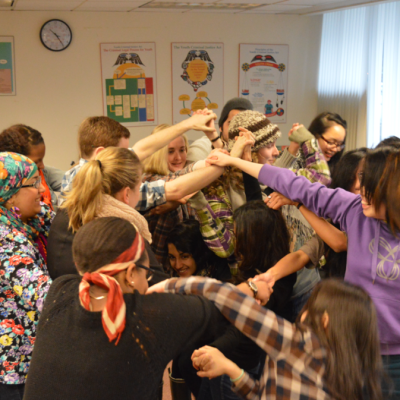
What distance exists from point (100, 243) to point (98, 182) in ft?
1.45

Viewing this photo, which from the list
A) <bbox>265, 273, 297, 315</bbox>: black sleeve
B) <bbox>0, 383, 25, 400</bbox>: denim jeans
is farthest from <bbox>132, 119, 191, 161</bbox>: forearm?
<bbox>0, 383, 25, 400</bbox>: denim jeans

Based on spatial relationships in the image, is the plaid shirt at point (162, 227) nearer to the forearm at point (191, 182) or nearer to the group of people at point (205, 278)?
the group of people at point (205, 278)

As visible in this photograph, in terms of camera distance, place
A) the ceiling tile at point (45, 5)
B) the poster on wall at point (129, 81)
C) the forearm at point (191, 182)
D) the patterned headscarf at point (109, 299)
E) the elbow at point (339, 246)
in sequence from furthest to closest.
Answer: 1. the poster on wall at point (129, 81)
2. the ceiling tile at point (45, 5)
3. the forearm at point (191, 182)
4. the elbow at point (339, 246)
5. the patterned headscarf at point (109, 299)

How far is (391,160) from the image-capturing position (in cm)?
131

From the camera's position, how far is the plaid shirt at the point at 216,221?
6.40 feet

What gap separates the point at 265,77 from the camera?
18.5 ft

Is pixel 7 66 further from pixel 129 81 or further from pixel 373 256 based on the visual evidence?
pixel 373 256

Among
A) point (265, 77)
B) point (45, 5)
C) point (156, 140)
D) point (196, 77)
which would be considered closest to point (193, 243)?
point (156, 140)

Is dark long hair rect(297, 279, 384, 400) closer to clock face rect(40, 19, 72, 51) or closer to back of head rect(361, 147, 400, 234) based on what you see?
back of head rect(361, 147, 400, 234)

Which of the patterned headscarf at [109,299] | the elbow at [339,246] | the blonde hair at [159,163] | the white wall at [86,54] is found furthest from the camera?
the white wall at [86,54]

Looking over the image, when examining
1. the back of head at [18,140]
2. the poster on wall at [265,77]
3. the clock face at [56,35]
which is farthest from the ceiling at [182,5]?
the back of head at [18,140]

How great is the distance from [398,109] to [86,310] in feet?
14.9

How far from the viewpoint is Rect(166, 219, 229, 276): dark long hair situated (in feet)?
7.24

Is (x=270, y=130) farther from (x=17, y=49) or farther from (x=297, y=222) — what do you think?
(x=17, y=49)
